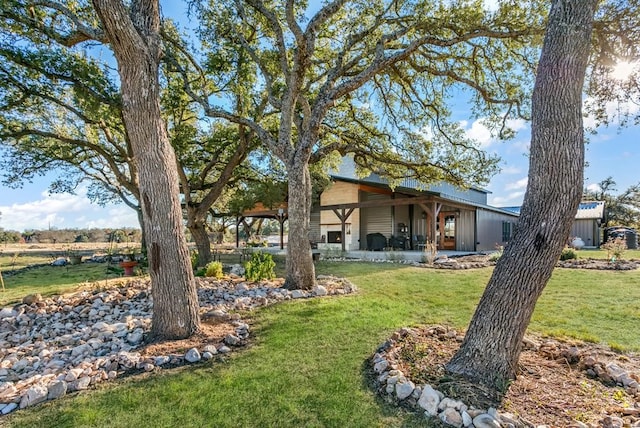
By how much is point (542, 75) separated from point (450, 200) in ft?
38.9

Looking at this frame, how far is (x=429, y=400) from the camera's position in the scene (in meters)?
2.54

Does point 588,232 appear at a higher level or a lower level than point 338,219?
lower

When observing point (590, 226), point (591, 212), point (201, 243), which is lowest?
point (201, 243)

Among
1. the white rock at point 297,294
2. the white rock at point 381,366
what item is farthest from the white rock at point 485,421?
the white rock at point 297,294

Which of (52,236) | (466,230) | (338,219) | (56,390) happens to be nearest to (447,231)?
(466,230)

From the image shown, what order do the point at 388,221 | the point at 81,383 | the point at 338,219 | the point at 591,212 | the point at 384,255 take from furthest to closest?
the point at 591,212, the point at 338,219, the point at 388,221, the point at 384,255, the point at 81,383

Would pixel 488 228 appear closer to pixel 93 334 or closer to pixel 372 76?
pixel 372 76

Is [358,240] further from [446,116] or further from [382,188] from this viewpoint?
[446,116]

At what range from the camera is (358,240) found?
17.9m

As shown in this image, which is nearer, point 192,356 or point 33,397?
point 33,397

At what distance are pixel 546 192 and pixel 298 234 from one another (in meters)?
4.83

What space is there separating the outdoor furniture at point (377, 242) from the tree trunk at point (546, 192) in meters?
13.8

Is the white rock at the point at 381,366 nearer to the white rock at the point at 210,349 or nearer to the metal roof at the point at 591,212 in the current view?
the white rock at the point at 210,349

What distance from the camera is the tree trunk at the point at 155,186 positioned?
3.89 metres
